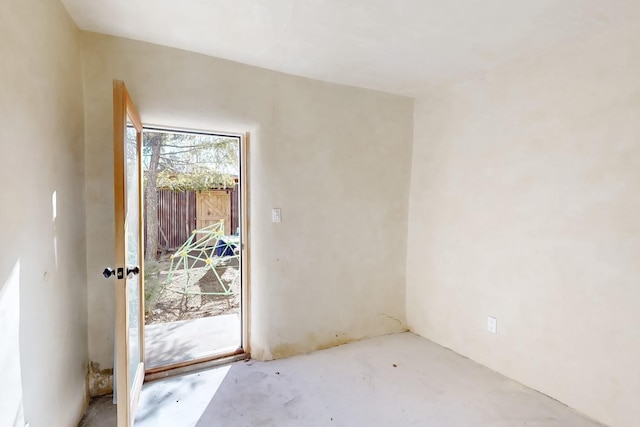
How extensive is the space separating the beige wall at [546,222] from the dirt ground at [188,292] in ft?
7.20

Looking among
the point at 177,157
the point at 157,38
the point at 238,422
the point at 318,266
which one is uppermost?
the point at 157,38

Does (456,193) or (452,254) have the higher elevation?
(456,193)

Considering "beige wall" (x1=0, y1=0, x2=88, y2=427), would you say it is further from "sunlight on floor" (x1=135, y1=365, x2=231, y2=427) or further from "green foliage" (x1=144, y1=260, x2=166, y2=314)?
"green foliage" (x1=144, y1=260, x2=166, y2=314)

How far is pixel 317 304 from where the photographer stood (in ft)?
9.00

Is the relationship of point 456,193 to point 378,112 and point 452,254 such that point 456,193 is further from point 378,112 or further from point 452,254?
point 378,112

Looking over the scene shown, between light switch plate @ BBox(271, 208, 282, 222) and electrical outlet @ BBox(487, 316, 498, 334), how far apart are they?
5.91 feet

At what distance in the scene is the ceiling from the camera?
163cm

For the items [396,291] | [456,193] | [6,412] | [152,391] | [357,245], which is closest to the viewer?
[6,412]

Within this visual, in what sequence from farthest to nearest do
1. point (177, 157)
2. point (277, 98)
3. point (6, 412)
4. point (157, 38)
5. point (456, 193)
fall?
1. point (177, 157)
2. point (456, 193)
3. point (277, 98)
4. point (157, 38)
5. point (6, 412)

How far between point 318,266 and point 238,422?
1.24 metres

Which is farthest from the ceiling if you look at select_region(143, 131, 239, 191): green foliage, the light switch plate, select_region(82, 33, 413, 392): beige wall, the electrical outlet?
select_region(143, 131, 239, 191): green foliage

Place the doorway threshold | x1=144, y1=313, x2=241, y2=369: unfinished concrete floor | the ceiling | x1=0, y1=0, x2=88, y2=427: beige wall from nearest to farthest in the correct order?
x1=0, y1=0, x2=88, y2=427: beige wall
the ceiling
the doorway threshold
x1=144, y1=313, x2=241, y2=369: unfinished concrete floor

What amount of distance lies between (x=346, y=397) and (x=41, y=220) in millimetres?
1964

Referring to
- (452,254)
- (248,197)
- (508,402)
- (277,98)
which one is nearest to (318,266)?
(248,197)
